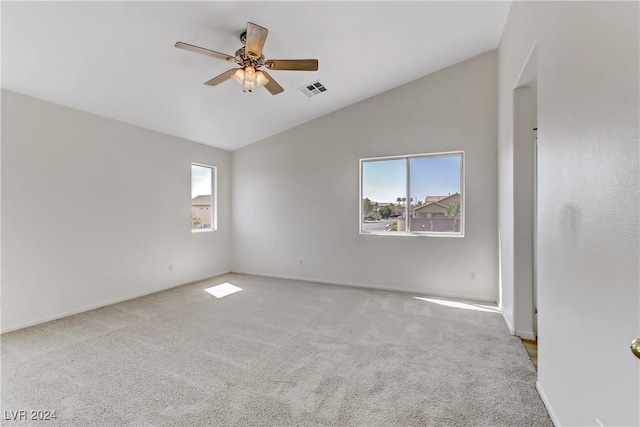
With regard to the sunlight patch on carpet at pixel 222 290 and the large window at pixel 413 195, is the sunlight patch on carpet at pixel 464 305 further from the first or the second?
the sunlight patch on carpet at pixel 222 290

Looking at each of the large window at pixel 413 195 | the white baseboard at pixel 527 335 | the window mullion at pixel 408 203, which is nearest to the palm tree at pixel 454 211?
the large window at pixel 413 195

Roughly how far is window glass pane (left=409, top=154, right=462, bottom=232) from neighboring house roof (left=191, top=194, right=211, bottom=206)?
3835 mm

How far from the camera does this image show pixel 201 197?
212 inches

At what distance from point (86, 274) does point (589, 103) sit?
5011mm

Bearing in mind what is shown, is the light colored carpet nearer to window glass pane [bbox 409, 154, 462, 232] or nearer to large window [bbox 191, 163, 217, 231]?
window glass pane [bbox 409, 154, 462, 232]

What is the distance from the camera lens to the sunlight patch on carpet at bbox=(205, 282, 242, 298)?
4320mm

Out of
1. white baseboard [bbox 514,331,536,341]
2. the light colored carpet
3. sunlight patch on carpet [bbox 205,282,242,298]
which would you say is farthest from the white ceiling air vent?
white baseboard [bbox 514,331,536,341]

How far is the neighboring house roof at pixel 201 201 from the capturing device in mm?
5211

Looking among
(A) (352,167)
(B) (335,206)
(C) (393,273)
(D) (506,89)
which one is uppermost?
(D) (506,89)

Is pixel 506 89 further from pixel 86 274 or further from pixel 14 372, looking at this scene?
pixel 86 274

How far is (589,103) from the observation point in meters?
1.26

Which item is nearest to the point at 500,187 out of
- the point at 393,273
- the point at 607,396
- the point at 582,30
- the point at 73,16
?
the point at 393,273

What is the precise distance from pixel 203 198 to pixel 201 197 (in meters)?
0.06

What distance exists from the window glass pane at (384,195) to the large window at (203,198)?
3028 mm
